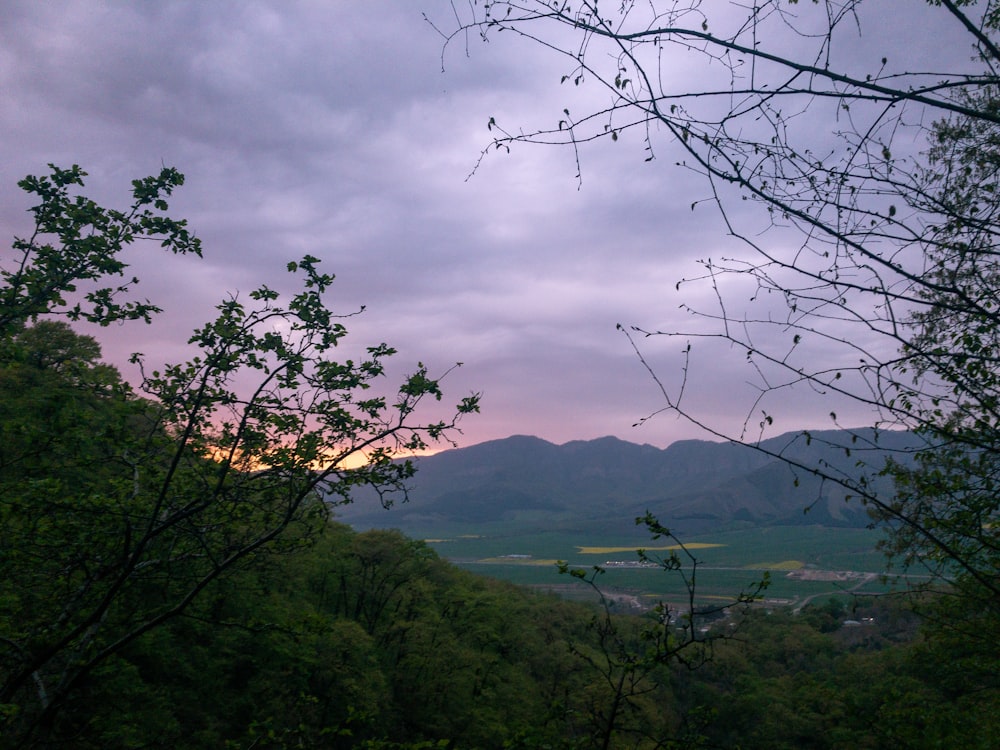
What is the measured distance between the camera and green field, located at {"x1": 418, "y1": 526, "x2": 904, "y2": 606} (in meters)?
90.3

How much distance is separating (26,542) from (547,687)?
3378cm

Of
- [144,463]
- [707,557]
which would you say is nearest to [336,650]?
[144,463]

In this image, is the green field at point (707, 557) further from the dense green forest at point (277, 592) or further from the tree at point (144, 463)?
the tree at point (144, 463)

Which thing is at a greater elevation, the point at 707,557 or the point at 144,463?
the point at 144,463

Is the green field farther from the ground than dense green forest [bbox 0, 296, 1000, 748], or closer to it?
closer to it

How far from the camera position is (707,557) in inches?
3922

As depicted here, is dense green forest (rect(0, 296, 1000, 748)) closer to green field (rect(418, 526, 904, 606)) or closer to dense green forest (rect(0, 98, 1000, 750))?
dense green forest (rect(0, 98, 1000, 750))

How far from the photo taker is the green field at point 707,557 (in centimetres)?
9031

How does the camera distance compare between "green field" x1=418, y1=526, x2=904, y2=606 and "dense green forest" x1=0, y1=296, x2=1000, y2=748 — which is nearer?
"dense green forest" x1=0, y1=296, x2=1000, y2=748

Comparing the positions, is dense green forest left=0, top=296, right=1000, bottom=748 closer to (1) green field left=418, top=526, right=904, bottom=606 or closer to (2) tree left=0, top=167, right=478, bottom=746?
(2) tree left=0, top=167, right=478, bottom=746

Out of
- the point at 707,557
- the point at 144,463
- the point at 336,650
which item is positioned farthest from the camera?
the point at 707,557

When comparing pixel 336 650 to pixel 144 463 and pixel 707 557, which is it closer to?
pixel 144 463

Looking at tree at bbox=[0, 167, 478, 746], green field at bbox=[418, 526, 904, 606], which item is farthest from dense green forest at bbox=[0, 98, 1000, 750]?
green field at bbox=[418, 526, 904, 606]

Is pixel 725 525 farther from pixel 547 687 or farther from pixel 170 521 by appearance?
pixel 170 521
